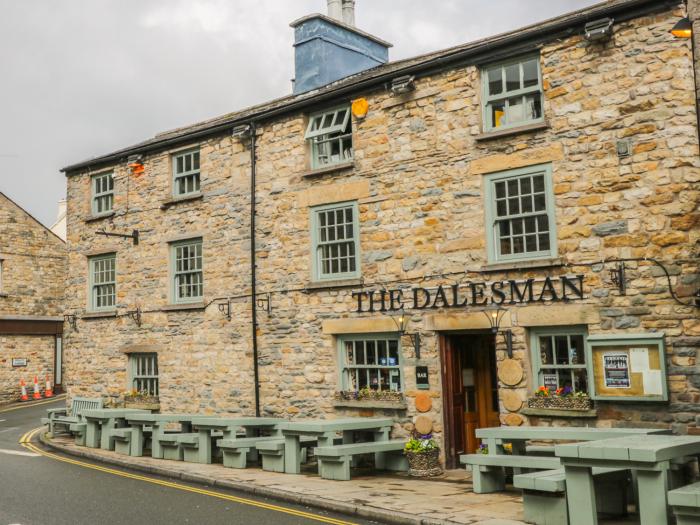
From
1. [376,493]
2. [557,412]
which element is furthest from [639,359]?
[376,493]

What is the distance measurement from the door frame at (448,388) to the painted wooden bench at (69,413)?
9079mm

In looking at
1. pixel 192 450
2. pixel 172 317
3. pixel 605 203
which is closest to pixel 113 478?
pixel 192 450

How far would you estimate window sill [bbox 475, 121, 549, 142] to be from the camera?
12.1 m

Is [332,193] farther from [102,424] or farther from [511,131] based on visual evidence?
[102,424]

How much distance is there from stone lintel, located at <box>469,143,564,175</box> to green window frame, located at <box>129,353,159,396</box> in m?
9.21

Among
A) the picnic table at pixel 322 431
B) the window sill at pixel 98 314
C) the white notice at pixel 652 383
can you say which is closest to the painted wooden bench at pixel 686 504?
the white notice at pixel 652 383

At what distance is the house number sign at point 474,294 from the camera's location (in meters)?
11.7

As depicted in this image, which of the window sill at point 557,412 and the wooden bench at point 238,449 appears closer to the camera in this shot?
the window sill at point 557,412

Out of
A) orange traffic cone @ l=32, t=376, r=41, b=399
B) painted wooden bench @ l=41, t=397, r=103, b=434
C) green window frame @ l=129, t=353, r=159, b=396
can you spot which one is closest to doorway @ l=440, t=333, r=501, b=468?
green window frame @ l=129, t=353, r=159, b=396

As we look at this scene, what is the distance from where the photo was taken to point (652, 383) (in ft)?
34.7

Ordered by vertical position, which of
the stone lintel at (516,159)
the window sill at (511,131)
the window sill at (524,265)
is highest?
the window sill at (511,131)

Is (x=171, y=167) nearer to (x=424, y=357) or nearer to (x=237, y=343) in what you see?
(x=237, y=343)

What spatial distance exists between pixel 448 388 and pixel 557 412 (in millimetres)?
2070

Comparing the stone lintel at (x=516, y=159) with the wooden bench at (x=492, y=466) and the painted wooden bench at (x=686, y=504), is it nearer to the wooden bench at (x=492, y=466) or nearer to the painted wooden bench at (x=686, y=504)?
the wooden bench at (x=492, y=466)
